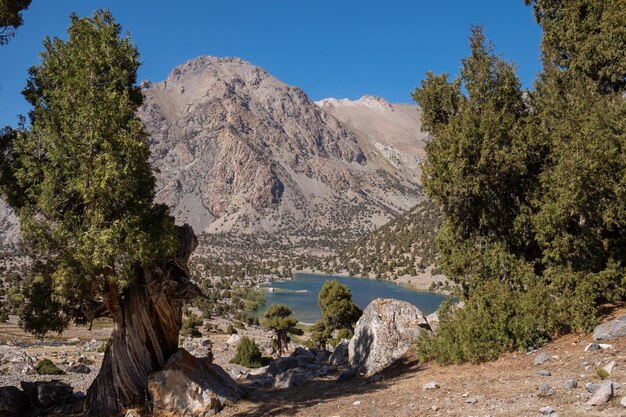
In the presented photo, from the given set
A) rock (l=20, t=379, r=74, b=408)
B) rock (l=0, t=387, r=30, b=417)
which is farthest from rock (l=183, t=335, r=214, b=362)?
rock (l=0, t=387, r=30, b=417)

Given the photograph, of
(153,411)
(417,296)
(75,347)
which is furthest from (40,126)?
(417,296)

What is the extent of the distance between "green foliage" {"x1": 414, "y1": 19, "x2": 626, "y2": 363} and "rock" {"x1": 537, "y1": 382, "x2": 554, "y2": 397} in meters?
4.48

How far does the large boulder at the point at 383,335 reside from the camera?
19.0 meters

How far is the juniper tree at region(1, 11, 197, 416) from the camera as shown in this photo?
39.9 feet

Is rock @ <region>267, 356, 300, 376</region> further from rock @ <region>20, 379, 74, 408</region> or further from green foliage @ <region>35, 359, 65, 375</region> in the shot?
green foliage @ <region>35, 359, 65, 375</region>

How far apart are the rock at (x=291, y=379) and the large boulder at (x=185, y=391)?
3.61 m

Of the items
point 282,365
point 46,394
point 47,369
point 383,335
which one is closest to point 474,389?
point 383,335

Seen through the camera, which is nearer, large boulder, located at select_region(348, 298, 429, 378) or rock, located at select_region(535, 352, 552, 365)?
rock, located at select_region(535, 352, 552, 365)

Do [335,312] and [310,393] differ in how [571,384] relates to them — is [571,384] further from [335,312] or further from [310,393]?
[335,312]

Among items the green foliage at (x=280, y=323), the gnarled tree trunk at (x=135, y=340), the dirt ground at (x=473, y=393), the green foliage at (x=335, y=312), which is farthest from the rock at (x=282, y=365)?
the green foliage at (x=335, y=312)

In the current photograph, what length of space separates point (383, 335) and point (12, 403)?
44.7ft

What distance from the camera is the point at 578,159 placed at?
14.4 meters

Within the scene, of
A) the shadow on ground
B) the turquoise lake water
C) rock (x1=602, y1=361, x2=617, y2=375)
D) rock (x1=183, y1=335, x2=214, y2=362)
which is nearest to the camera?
rock (x1=602, y1=361, x2=617, y2=375)

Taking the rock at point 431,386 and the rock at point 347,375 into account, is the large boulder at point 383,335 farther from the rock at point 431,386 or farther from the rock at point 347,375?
the rock at point 431,386
